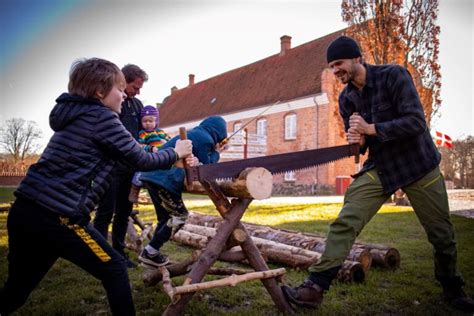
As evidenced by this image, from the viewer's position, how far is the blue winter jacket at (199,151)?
3.68 m

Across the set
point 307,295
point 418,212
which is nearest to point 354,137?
point 418,212

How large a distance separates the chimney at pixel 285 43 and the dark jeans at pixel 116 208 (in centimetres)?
2670

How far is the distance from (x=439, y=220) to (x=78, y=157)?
3077 millimetres

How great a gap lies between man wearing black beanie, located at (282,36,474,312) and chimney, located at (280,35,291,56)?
27080 millimetres

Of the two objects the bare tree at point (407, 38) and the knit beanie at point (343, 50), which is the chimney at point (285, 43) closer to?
the bare tree at point (407, 38)

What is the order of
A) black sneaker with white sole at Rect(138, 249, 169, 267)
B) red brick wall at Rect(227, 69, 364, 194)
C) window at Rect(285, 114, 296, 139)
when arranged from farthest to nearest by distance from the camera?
window at Rect(285, 114, 296, 139)
red brick wall at Rect(227, 69, 364, 194)
black sneaker with white sole at Rect(138, 249, 169, 267)

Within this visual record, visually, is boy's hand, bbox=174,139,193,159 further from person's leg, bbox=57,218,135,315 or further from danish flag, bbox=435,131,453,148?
danish flag, bbox=435,131,453,148

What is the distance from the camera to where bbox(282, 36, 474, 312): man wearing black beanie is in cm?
323

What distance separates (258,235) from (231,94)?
26.6 m

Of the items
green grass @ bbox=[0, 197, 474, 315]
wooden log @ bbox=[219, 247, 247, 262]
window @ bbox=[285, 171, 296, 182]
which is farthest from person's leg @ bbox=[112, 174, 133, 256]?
window @ bbox=[285, 171, 296, 182]

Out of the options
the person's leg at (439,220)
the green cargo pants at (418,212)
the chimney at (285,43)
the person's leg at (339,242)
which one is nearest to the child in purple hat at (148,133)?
the person's leg at (339,242)

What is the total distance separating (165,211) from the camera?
13.6 ft

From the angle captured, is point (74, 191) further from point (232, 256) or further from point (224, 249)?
point (232, 256)

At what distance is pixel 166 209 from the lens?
158 inches
